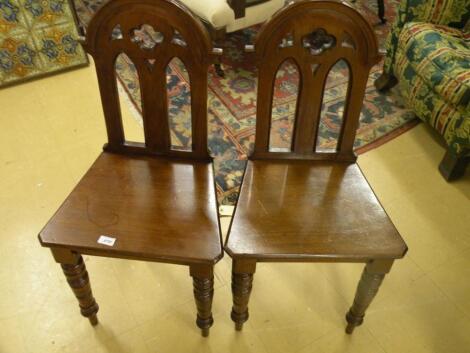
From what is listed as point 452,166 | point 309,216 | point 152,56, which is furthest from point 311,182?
point 452,166

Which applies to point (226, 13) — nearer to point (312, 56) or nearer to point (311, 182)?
point (312, 56)

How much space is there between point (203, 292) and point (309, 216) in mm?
352

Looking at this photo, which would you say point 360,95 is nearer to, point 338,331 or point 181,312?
point 338,331

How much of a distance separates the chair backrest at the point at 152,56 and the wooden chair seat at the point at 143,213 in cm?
7

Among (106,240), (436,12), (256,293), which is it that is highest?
(436,12)

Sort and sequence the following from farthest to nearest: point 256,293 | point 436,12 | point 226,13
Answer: point 226,13, point 436,12, point 256,293

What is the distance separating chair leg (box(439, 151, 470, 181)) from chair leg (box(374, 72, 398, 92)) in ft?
1.96

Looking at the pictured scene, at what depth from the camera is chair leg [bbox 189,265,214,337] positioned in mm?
1066

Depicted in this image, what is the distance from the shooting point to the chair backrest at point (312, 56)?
3.44ft

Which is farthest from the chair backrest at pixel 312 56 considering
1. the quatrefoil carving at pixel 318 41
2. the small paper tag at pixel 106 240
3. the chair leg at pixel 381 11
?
the chair leg at pixel 381 11

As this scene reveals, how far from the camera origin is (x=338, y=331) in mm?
1362

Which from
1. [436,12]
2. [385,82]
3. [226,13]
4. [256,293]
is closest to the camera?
[256,293]

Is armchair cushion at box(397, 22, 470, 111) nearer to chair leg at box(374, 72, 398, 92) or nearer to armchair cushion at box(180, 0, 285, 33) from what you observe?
chair leg at box(374, 72, 398, 92)

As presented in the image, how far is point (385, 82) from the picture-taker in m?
2.27
